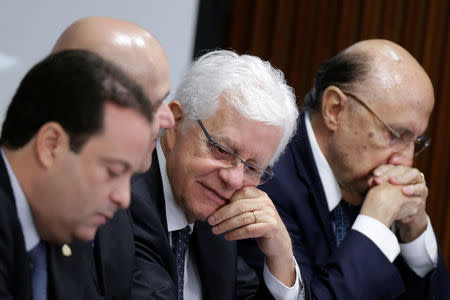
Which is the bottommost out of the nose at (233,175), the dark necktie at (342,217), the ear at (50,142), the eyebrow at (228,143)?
the dark necktie at (342,217)

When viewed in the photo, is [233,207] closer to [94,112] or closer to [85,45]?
[85,45]

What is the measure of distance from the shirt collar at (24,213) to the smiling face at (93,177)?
2 cm

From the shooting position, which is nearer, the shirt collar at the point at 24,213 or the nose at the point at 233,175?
the shirt collar at the point at 24,213

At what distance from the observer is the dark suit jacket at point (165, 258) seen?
1.77 meters

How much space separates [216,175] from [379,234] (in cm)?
75

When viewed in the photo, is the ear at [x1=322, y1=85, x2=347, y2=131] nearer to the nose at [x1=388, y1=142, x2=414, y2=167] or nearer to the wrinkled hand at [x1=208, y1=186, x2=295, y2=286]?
the nose at [x1=388, y1=142, x2=414, y2=167]

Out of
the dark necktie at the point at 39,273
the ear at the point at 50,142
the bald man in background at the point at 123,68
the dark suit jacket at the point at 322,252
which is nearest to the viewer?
the ear at the point at 50,142

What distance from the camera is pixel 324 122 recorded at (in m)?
2.67

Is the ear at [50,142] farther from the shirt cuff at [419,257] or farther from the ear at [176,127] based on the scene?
the shirt cuff at [419,257]

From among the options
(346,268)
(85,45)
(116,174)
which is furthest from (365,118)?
(116,174)

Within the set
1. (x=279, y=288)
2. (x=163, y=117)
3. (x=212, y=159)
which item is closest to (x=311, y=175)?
(x=279, y=288)

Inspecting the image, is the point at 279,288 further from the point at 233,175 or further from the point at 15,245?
the point at 15,245

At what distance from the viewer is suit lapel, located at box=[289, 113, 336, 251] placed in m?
2.47

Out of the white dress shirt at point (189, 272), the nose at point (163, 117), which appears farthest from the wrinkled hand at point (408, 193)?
the nose at point (163, 117)
